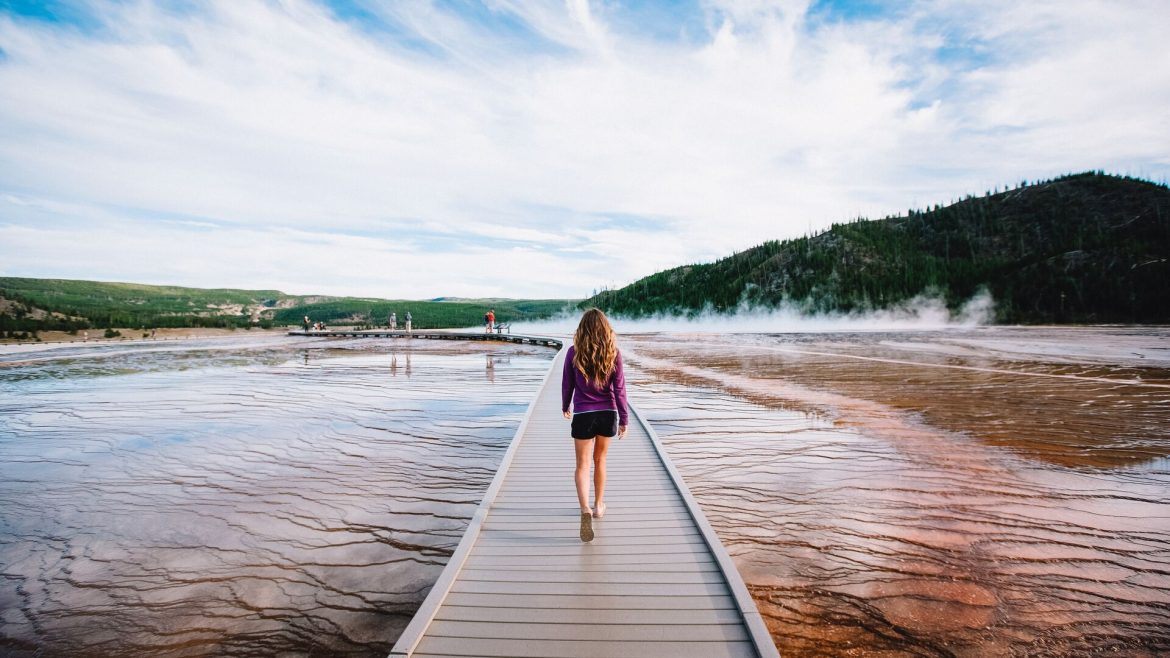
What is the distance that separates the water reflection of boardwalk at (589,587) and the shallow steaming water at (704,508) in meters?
0.75

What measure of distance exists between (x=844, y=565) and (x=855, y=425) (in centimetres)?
644

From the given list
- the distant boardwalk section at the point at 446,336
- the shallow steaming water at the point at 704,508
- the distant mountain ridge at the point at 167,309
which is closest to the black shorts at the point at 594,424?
the shallow steaming water at the point at 704,508

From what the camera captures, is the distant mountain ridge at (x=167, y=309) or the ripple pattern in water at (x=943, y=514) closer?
the ripple pattern in water at (x=943, y=514)

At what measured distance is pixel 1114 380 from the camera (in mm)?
16375

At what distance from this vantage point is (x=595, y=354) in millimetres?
4781

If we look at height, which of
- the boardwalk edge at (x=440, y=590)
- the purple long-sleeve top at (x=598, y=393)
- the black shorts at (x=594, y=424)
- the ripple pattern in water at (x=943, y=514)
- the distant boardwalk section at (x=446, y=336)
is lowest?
the ripple pattern in water at (x=943, y=514)

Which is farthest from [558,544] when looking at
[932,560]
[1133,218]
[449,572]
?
[1133,218]

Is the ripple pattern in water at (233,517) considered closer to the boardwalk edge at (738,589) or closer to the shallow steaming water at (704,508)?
the shallow steaming water at (704,508)

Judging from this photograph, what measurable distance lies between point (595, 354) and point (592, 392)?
34 centimetres

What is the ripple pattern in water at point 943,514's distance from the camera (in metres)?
4.17

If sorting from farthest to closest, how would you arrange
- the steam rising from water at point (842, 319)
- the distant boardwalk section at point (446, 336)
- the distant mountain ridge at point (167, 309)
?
the steam rising from water at point (842, 319)
the distant mountain ridge at point (167, 309)
the distant boardwalk section at point (446, 336)

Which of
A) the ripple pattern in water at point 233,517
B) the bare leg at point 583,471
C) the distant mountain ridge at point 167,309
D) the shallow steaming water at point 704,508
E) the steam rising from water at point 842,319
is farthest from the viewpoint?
the steam rising from water at point 842,319

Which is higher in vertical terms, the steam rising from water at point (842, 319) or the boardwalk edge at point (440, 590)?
the steam rising from water at point (842, 319)

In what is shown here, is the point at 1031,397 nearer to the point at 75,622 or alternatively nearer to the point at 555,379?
the point at 555,379
